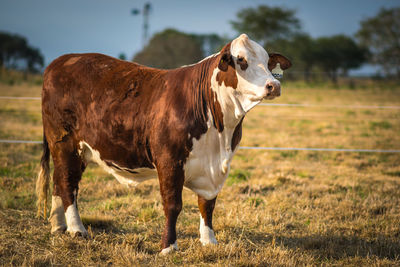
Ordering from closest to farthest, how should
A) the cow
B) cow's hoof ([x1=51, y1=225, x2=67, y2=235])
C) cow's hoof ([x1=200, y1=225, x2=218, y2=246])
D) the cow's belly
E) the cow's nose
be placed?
the cow's nose
the cow
the cow's belly
cow's hoof ([x1=200, y1=225, x2=218, y2=246])
cow's hoof ([x1=51, y1=225, x2=67, y2=235])

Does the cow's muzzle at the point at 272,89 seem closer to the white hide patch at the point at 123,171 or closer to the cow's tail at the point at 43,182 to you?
the white hide patch at the point at 123,171

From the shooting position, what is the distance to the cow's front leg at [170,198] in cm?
356

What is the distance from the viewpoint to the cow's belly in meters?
3.59

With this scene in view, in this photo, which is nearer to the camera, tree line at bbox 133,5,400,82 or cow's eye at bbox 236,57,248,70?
cow's eye at bbox 236,57,248,70

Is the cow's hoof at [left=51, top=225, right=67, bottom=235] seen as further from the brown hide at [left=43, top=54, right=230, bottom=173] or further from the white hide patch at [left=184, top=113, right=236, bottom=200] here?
the white hide patch at [left=184, top=113, right=236, bottom=200]

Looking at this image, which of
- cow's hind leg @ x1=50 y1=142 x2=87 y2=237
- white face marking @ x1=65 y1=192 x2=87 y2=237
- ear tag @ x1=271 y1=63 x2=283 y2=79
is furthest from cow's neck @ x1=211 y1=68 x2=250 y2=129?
white face marking @ x1=65 y1=192 x2=87 y2=237

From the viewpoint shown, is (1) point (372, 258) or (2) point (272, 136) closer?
(1) point (372, 258)

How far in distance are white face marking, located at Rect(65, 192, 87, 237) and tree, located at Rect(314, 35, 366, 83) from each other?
44655 millimetres

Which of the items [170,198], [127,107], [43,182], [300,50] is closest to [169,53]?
[300,50]

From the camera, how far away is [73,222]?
13.6 ft

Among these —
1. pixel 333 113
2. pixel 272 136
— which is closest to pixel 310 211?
pixel 272 136

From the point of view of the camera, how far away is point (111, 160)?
390cm

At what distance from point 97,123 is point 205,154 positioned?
3.59 feet

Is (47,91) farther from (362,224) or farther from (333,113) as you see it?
(333,113)
